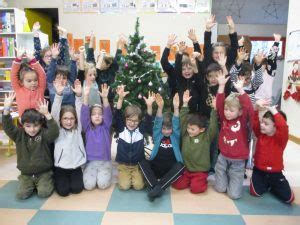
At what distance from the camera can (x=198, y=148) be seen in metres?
2.75

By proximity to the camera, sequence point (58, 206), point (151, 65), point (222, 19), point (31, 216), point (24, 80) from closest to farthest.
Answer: point (31, 216) → point (58, 206) → point (24, 80) → point (151, 65) → point (222, 19)

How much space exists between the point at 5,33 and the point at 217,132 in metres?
4.29

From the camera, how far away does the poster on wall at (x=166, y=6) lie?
5852mm

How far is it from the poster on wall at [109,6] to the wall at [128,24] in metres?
0.10

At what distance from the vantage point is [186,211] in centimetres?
230

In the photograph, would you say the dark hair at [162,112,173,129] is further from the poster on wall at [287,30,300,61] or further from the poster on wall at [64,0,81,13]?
the poster on wall at [64,0,81,13]

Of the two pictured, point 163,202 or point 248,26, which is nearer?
point 163,202

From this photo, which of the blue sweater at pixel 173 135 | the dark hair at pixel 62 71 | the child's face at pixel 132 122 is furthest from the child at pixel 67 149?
the blue sweater at pixel 173 135

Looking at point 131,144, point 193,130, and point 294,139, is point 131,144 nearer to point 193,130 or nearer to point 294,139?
point 193,130

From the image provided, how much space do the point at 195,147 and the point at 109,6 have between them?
14.3 feet

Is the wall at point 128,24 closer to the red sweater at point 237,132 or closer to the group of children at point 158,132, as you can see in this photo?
the group of children at point 158,132

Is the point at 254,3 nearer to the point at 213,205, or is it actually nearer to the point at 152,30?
the point at 152,30

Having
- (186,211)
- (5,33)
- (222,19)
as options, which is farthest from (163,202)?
(222,19)

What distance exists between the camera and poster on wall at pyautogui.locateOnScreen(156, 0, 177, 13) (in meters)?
5.85
